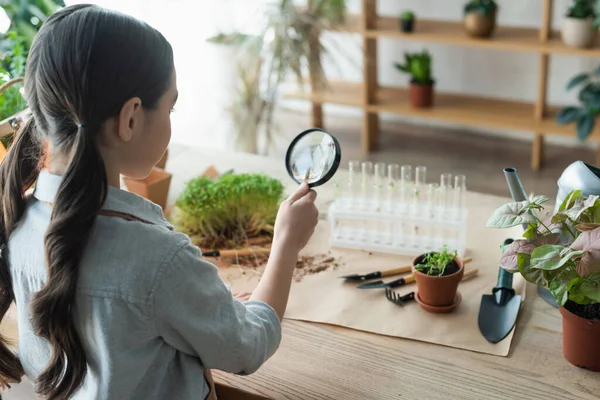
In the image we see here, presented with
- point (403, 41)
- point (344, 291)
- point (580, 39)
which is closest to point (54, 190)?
point (344, 291)

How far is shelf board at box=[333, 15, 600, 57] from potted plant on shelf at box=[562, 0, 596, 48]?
41 millimetres

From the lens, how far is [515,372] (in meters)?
1.35

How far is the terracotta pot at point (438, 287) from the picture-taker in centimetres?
149

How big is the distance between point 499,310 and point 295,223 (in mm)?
491

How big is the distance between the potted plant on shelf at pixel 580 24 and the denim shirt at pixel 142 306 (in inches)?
115

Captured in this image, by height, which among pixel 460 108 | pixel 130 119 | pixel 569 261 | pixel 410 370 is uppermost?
pixel 130 119

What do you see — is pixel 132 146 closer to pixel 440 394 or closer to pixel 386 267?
pixel 440 394

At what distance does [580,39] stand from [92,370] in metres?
3.17

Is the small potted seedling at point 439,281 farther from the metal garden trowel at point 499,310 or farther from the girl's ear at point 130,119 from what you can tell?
the girl's ear at point 130,119

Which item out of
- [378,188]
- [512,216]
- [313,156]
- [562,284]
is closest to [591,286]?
[562,284]

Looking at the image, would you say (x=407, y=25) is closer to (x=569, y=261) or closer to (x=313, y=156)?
(x=313, y=156)

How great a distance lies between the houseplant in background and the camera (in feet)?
12.0

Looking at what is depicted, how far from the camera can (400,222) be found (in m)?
1.76

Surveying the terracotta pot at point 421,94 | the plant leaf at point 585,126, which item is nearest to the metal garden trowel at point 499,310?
the plant leaf at point 585,126
